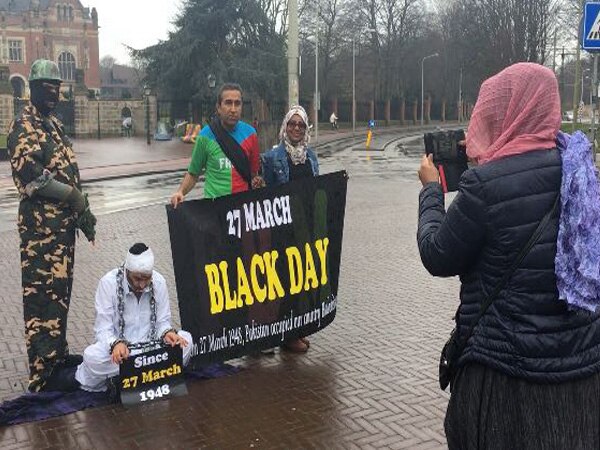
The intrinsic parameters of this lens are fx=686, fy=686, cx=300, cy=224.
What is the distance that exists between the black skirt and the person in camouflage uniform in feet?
9.59

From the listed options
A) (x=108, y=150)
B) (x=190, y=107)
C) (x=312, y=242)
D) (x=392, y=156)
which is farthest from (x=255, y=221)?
(x=190, y=107)

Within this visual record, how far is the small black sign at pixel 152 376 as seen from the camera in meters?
4.16

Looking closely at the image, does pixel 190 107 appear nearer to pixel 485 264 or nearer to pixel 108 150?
pixel 108 150

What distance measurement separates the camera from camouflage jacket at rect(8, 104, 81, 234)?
13.4ft

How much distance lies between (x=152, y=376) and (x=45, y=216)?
3.87ft

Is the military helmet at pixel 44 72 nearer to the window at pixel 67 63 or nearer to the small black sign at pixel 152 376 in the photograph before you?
the small black sign at pixel 152 376

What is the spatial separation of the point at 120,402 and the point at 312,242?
1.75 meters

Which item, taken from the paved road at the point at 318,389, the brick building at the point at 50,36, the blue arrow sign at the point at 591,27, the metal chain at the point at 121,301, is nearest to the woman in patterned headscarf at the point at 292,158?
the paved road at the point at 318,389

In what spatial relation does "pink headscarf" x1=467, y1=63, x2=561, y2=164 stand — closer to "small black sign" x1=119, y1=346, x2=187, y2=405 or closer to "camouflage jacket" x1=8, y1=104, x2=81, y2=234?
"small black sign" x1=119, y1=346, x2=187, y2=405

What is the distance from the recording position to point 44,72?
4234mm

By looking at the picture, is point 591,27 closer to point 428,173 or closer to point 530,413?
point 428,173

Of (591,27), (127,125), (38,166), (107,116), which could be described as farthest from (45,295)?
(107,116)

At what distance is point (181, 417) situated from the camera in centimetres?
409

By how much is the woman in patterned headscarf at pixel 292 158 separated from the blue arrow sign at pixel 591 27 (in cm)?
473
